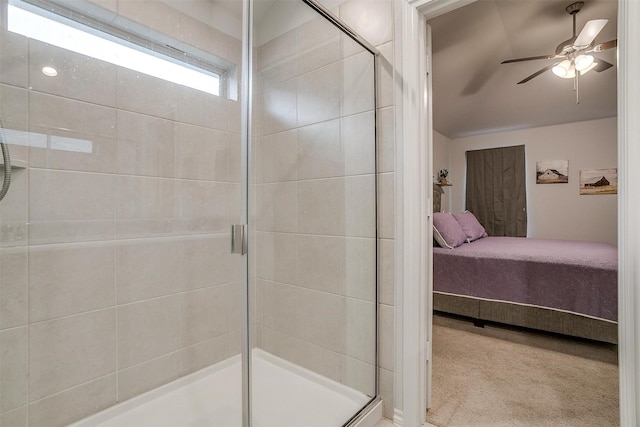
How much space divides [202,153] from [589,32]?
2948 millimetres

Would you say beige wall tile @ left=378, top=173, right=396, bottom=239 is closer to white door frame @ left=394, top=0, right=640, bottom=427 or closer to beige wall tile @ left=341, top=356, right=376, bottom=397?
white door frame @ left=394, top=0, right=640, bottom=427

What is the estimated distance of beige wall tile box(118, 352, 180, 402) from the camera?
1542 mm

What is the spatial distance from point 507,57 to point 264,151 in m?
3.56

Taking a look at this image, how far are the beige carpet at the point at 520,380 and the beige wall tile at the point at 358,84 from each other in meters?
1.61

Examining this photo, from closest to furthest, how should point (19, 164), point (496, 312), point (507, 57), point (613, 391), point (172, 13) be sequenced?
point (19, 164) → point (172, 13) → point (613, 391) → point (496, 312) → point (507, 57)

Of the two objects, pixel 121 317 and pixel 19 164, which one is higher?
pixel 19 164

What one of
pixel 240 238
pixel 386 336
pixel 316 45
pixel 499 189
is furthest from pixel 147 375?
pixel 499 189

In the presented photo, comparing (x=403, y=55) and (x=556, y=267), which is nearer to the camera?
(x=403, y=55)

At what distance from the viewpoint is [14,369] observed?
1.24m

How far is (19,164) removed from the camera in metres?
1.24

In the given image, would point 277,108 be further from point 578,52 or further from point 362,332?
point 578,52

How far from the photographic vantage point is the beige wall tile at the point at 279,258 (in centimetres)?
156

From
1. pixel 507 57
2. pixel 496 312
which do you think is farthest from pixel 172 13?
pixel 507 57

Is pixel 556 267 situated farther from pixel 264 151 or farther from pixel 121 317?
pixel 121 317
